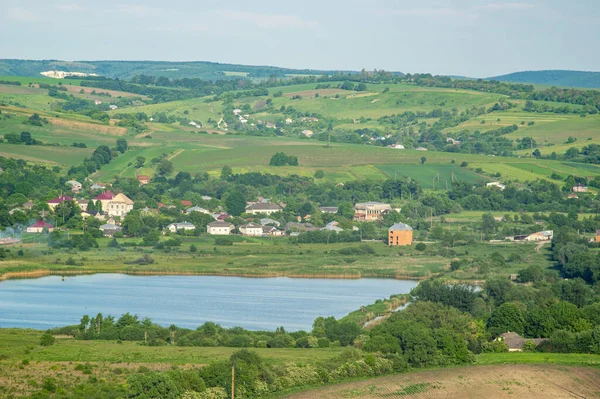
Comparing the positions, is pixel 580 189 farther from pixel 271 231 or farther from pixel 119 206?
pixel 119 206

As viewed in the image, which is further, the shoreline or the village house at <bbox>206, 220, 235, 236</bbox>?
the village house at <bbox>206, 220, 235, 236</bbox>

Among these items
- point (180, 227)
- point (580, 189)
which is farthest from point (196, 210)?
point (580, 189)

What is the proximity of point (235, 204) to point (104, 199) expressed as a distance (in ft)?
27.9

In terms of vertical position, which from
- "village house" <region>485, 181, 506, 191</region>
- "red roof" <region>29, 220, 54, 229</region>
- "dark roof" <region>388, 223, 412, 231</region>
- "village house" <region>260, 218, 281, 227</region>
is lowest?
"village house" <region>260, 218, 281, 227</region>

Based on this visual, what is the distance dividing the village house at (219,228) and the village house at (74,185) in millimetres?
14323

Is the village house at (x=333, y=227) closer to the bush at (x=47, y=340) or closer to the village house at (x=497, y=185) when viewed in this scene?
the village house at (x=497, y=185)

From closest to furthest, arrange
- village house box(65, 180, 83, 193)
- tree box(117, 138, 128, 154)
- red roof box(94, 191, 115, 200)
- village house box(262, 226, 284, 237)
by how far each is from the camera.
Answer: village house box(262, 226, 284, 237) → red roof box(94, 191, 115, 200) → village house box(65, 180, 83, 193) → tree box(117, 138, 128, 154)

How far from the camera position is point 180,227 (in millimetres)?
78688

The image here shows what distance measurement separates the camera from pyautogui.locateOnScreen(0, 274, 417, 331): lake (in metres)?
47.7

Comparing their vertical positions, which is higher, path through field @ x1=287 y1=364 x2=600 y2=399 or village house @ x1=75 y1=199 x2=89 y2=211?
path through field @ x1=287 y1=364 x2=600 y2=399

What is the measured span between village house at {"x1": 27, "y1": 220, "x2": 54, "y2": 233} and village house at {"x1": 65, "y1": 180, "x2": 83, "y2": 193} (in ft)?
45.0

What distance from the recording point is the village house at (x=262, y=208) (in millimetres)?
87325

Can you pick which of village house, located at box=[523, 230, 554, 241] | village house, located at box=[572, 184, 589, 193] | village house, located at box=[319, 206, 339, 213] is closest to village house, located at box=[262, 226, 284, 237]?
village house, located at box=[319, 206, 339, 213]

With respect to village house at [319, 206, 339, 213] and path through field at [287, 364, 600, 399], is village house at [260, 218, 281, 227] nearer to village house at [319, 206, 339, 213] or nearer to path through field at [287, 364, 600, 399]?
village house at [319, 206, 339, 213]
